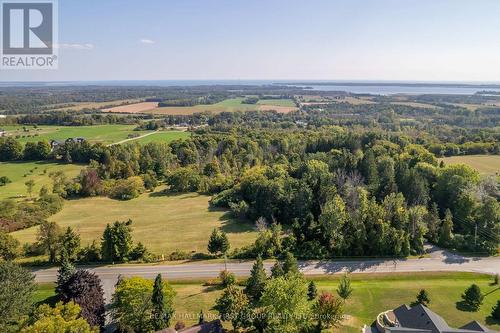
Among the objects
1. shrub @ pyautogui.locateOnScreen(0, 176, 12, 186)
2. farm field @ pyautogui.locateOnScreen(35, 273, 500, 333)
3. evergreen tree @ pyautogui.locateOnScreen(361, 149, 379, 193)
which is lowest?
farm field @ pyautogui.locateOnScreen(35, 273, 500, 333)

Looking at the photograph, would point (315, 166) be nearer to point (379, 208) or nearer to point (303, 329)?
point (379, 208)

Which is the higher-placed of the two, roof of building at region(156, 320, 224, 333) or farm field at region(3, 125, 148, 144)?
farm field at region(3, 125, 148, 144)

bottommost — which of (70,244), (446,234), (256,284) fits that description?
(256,284)

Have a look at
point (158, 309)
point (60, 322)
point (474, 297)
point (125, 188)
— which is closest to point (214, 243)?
point (158, 309)

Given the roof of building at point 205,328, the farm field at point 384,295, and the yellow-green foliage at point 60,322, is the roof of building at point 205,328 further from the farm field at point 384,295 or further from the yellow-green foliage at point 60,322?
the yellow-green foliage at point 60,322

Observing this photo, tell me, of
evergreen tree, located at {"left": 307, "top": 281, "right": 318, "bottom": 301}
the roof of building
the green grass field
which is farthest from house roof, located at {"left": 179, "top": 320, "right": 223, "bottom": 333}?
the green grass field

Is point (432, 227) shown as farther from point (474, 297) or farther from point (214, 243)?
point (214, 243)

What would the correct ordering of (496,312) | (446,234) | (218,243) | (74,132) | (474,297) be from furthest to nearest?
(74,132) < (446,234) < (218,243) < (474,297) < (496,312)

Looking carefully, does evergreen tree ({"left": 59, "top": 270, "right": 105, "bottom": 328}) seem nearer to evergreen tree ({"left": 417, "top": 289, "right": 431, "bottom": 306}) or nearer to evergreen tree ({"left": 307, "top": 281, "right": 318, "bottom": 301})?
evergreen tree ({"left": 307, "top": 281, "right": 318, "bottom": 301})
